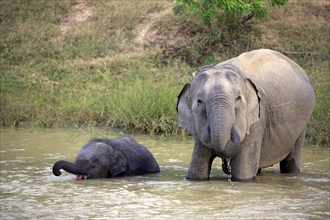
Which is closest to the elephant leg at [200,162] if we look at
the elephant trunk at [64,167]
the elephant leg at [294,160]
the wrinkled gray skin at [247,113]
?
the wrinkled gray skin at [247,113]

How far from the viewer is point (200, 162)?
389 inches

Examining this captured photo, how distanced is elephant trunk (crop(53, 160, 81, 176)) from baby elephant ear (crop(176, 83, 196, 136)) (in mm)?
1425

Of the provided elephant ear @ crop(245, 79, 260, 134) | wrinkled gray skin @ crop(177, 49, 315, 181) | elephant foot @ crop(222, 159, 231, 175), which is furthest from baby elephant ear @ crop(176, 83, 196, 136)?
elephant foot @ crop(222, 159, 231, 175)

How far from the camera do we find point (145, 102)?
1486 centimetres

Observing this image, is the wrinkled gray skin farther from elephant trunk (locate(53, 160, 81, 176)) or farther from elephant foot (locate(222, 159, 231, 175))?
elephant trunk (locate(53, 160, 81, 176))

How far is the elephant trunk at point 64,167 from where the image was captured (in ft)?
32.5

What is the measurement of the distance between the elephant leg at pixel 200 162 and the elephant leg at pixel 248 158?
11.9 inches

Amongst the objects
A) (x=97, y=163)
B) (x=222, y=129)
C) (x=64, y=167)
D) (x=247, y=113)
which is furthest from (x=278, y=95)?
(x=64, y=167)

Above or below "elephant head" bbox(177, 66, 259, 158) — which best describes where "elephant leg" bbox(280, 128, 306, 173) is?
below

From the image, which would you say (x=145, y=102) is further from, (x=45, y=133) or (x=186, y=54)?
(x=186, y=54)

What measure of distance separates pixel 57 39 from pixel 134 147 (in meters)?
11.9

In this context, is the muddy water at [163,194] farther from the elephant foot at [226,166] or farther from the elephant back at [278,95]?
the elephant back at [278,95]

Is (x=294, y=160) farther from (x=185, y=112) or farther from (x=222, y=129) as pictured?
(x=222, y=129)

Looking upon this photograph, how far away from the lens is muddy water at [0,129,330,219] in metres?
8.27
